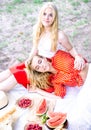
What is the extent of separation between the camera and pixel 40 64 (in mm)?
2504

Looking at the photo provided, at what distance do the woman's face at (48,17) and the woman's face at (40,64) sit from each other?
0.90ft

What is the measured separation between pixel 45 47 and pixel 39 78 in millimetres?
255

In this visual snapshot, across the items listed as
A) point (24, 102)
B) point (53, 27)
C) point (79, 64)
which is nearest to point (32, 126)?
point (24, 102)

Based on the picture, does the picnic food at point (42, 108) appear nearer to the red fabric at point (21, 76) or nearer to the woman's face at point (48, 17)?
the red fabric at point (21, 76)

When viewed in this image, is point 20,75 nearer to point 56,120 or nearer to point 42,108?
point 42,108

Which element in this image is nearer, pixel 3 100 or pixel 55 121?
pixel 55 121

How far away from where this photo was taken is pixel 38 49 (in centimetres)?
263

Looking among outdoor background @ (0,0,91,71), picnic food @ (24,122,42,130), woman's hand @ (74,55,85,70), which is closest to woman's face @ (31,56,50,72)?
woman's hand @ (74,55,85,70)

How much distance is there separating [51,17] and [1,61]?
122cm

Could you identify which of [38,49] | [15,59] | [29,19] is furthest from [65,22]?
[38,49]

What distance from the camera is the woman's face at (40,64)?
2.51 m

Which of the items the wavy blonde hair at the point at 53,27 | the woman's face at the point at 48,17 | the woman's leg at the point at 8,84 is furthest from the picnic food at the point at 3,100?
the woman's face at the point at 48,17

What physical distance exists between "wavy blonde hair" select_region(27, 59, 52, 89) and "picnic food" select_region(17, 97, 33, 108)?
0.14m

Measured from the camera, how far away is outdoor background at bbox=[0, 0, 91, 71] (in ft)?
12.1
